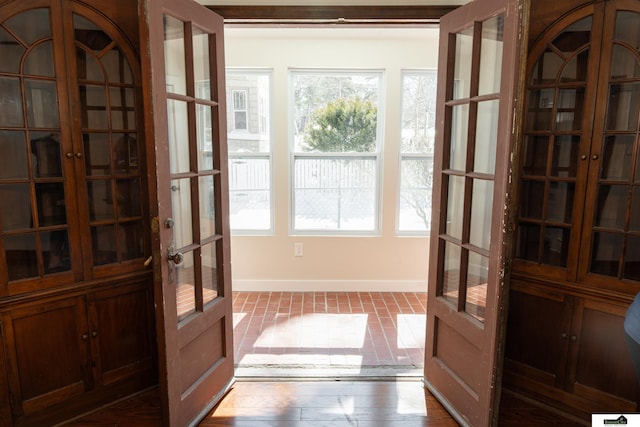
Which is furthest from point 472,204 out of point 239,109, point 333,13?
point 239,109

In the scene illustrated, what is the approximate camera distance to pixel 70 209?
2127mm

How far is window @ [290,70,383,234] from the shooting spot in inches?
160

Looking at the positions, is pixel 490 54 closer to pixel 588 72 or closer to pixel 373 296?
pixel 588 72

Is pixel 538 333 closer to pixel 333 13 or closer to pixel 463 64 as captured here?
pixel 463 64

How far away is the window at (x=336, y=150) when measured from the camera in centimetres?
406

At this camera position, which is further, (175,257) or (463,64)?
(463,64)

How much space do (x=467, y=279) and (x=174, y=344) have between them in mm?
1538

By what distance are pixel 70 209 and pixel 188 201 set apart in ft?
2.04

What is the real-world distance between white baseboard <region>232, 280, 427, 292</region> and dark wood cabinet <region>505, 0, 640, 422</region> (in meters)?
1.80

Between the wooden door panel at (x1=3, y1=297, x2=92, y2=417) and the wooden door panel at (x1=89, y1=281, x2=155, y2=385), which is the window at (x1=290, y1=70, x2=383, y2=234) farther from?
the wooden door panel at (x1=3, y1=297, x2=92, y2=417)

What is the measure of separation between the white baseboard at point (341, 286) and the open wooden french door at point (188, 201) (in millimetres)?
1728

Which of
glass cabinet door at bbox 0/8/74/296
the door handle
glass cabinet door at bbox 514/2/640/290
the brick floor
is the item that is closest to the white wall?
the brick floor

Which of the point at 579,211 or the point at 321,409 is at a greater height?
the point at 579,211

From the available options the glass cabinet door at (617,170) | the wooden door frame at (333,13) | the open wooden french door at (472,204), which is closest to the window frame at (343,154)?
the wooden door frame at (333,13)
